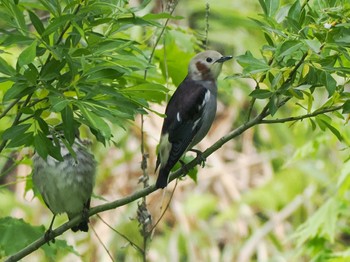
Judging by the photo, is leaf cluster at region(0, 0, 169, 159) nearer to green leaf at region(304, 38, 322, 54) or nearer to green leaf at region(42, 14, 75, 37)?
green leaf at region(42, 14, 75, 37)

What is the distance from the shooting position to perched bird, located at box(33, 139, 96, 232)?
4.00 metres

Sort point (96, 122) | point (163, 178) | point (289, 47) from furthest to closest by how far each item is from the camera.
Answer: point (163, 178) < point (289, 47) < point (96, 122)

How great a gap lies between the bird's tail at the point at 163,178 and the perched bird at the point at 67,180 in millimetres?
500

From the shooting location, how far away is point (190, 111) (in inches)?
157

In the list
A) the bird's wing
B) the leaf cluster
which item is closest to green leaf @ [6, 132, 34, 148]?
the leaf cluster

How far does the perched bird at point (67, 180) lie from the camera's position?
13.1 feet

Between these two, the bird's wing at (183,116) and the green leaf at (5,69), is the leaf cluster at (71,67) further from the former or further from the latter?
the bird's wing at (183,116)

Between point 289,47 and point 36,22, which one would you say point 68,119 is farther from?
point 289,47

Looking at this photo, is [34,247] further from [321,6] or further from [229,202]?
[229,202]

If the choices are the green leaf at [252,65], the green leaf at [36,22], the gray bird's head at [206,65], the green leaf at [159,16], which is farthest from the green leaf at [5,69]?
the gray bird's head at [206,65]

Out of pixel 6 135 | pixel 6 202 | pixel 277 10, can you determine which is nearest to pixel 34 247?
pixel 6 135

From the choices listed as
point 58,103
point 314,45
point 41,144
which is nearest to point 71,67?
point 58,103

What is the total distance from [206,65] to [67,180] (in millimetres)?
901

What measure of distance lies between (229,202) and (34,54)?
18.8 ft
